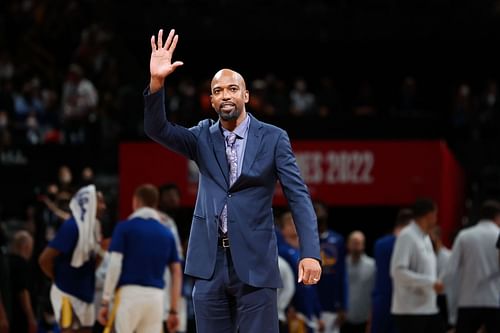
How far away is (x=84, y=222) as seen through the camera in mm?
10305

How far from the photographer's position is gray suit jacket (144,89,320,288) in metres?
6.55

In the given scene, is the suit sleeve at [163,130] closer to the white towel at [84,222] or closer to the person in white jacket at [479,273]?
the white towel at [84,222]

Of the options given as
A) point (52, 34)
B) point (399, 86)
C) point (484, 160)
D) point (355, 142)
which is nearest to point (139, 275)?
point (355, 142)

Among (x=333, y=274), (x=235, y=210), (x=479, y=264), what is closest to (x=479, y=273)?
(x=479, y=264)

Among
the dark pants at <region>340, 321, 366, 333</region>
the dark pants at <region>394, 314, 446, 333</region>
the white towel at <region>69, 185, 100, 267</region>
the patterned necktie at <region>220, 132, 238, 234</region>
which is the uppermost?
the patterned necktie at <region>220, 132, 238, 234</region>

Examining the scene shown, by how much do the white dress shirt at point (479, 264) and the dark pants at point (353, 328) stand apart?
3740 millimetres

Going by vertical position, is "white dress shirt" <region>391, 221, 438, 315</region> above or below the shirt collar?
below

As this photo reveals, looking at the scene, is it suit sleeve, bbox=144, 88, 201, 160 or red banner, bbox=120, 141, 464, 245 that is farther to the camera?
red banner, bbox=120, 141, 464, 245

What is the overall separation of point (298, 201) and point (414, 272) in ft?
16.6

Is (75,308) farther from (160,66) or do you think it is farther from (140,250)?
(160,66)

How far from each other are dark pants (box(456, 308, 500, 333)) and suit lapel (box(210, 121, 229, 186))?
5855mm

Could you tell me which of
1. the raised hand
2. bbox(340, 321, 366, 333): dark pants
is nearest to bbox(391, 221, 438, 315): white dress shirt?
bbox(340, 321, 366, 333): dark pants

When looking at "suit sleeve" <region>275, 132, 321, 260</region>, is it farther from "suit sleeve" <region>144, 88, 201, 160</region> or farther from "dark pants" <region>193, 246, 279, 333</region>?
"suit sleeve" <region>144, 88, 201, 160</region>

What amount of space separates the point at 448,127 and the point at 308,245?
14.9 m
